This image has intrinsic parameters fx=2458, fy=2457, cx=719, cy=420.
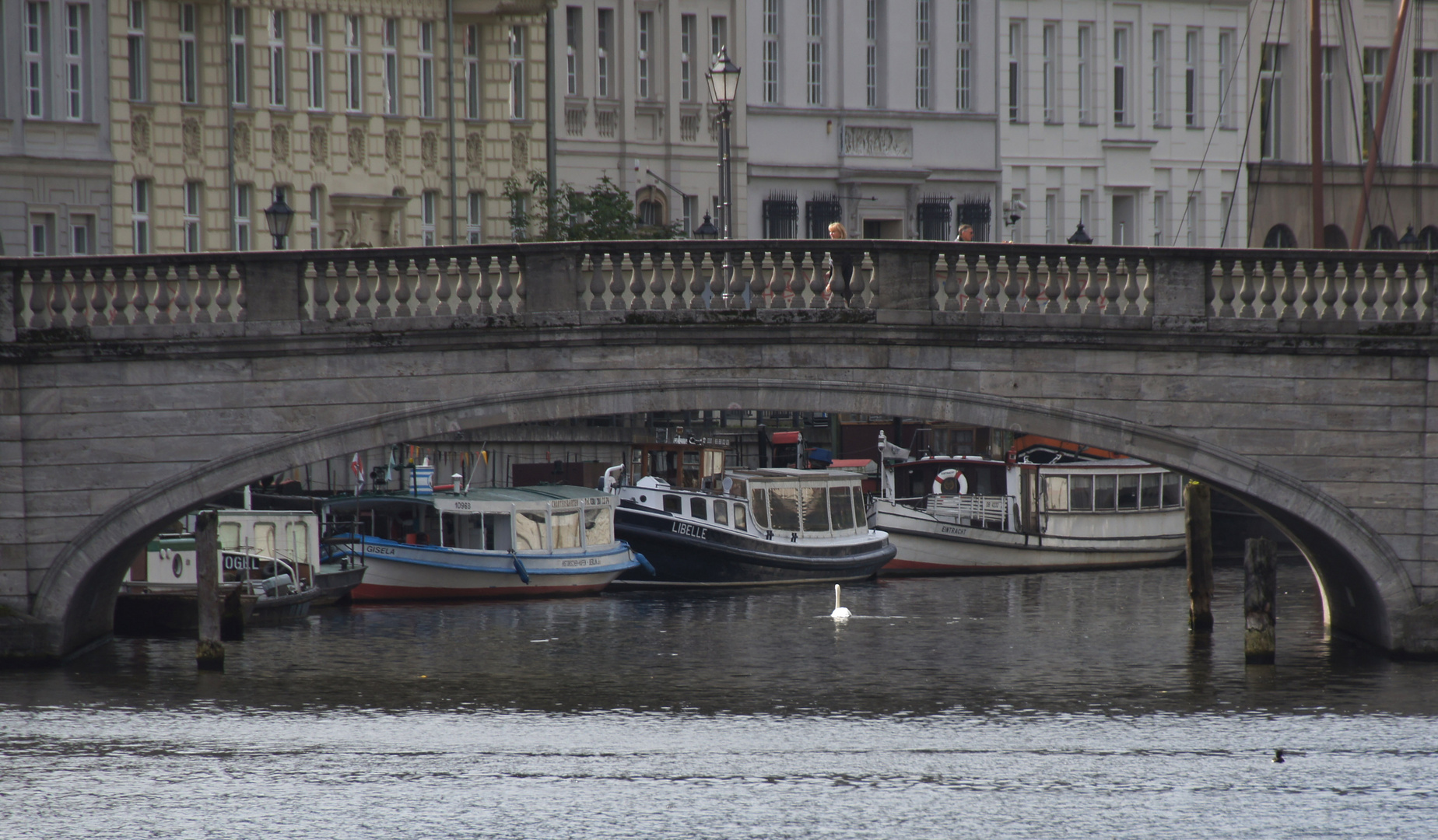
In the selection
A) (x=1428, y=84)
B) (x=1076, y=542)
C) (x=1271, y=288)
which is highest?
(x=1428, y=84)

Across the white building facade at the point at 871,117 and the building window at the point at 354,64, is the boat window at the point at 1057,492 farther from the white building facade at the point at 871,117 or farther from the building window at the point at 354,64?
the building window at the point at 354,64

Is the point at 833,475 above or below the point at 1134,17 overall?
below

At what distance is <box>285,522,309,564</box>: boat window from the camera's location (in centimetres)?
3528

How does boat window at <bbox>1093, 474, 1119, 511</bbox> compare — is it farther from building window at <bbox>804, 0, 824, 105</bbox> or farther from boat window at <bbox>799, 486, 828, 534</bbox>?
building window at <bbox>804, 0, 824, 105</bbox>

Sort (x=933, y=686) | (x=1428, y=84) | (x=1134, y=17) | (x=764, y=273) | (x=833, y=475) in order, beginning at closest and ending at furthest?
(x=764, y=273)
(x=933, y=686)
(x=833, y=475)
(x=1134, y=17)
(x=1428, y=84)

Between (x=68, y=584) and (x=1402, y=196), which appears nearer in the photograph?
(x=68, y=584)

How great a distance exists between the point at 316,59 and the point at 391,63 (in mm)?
1706

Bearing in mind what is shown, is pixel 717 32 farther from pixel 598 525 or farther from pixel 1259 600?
pixel 1259 600

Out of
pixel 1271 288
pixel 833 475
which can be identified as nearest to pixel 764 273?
pixel 1271 288

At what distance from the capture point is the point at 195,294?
77.3ft

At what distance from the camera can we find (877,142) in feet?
164

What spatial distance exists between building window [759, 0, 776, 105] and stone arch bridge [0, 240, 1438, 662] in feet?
84.8

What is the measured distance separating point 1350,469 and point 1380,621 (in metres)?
1.76

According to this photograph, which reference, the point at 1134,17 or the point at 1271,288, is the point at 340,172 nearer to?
the point at 1134,17
